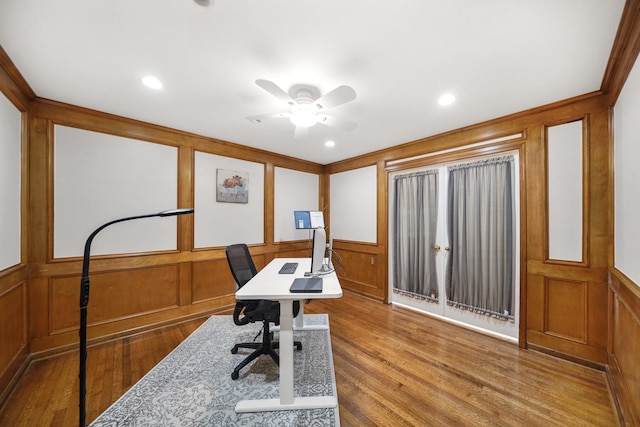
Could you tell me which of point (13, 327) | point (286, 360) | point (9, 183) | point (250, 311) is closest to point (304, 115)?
point (250, 311)

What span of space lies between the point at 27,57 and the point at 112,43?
0.76 meters

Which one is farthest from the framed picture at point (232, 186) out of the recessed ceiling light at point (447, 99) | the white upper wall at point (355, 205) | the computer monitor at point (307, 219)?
the recessed ceiling light at point (447, 99)

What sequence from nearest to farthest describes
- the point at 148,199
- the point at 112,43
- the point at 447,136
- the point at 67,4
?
the point at 67,4
the point at 112,43
the point at 148,199
the point at 447,136

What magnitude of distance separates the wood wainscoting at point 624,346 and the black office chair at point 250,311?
224 centimetres

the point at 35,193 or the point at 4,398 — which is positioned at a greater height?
the point at 35,193

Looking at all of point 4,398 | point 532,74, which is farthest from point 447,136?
point 4,398

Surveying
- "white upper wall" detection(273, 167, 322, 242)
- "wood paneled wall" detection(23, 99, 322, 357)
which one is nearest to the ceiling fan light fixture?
"wood paneled wall" detection(23, 99, 322, 357)

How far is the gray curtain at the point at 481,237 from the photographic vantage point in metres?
2.70

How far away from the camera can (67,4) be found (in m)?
1.29

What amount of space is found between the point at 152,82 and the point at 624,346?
13.6 feet

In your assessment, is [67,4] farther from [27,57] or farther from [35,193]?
[35,193]

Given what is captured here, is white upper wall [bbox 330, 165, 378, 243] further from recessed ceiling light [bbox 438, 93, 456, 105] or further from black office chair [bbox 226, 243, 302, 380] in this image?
black office chair [bbox 226, 243, 302, 380]

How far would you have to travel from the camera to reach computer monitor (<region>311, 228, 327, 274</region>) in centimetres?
213

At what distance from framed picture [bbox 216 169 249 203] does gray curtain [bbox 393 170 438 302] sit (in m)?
2.45
